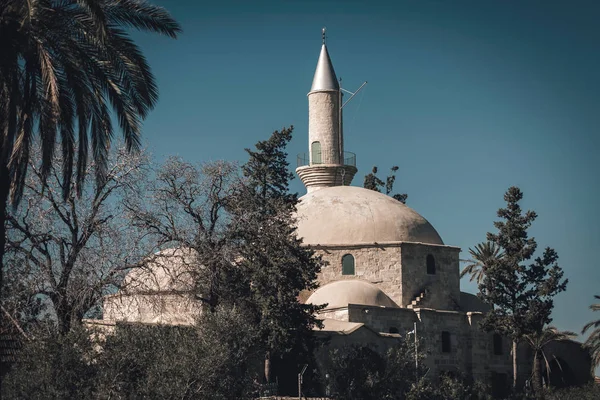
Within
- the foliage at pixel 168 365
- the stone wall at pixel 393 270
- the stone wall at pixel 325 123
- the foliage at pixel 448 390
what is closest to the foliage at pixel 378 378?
the foliage at pixel 448 390

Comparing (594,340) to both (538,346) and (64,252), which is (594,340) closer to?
(538,346)

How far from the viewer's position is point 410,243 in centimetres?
4338

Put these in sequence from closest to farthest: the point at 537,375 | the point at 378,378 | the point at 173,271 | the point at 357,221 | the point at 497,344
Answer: the point at 173,271 → the point at 378,378 → the point at 537,375 → the point at 497,344 → the point at 357,221

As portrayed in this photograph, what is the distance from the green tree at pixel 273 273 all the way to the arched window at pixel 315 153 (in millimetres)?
14090

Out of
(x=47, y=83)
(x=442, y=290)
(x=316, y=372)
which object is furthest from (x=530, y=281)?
(x=47, y=83)

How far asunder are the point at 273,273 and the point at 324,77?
19348 millimetres

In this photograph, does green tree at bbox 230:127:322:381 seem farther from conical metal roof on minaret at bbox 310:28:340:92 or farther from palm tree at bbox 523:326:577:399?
conical metal roof on minaret at bbox 310:28:340:92

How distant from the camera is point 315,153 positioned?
167 ft

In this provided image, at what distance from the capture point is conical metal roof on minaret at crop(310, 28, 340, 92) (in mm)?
51438

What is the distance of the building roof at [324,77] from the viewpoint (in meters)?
51.4

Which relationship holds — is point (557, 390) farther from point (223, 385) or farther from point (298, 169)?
point (223, 385)

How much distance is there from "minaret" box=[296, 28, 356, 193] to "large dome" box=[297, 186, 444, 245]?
13.6 feet

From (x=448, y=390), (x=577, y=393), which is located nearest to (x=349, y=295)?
(x=448, y=390)

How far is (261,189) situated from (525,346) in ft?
45.4
